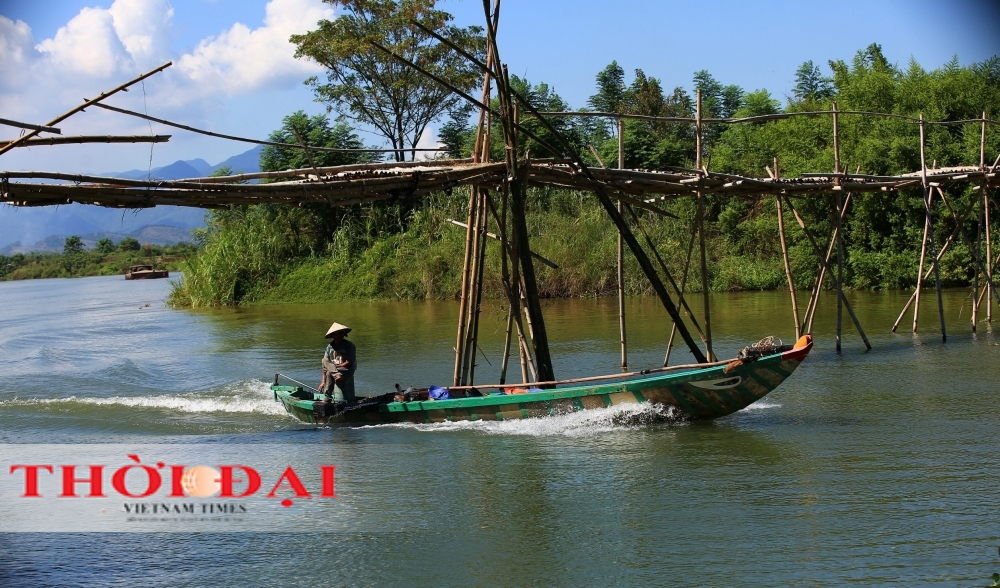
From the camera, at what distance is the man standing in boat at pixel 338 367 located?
10055 mm

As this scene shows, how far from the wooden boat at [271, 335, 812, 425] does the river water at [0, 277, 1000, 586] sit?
16 cm

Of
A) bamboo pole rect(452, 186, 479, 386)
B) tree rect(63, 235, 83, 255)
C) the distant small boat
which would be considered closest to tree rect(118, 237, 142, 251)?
tree rect(63, 235, 83, 255)

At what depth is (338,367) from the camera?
396 inches

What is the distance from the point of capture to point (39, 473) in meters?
8.20

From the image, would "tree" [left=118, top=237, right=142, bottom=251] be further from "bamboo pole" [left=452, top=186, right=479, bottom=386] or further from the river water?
"bamboo pole" [left=452, top=186, right=479, bottom=386]

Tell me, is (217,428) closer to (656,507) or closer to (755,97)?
(656,507)

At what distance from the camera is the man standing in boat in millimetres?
10055

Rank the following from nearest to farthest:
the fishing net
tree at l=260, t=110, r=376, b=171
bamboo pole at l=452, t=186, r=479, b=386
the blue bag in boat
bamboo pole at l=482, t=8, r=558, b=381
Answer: the fishing net → bamboo pole at l=482, t=8, r=558, b=381 → the blue bag in boat → bamboo pole at l=452, t=186, r=479, b=386 → tree at l=260, t=110, r=376, b=171

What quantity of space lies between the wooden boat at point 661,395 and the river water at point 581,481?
6.3 inches

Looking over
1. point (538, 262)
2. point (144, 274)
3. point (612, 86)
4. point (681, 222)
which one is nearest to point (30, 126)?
point (538, 262)

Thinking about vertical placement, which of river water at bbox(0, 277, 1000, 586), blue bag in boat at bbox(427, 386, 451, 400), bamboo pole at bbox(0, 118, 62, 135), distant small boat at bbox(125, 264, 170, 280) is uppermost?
distant small boat at bbox(125, 264, 170, 280)

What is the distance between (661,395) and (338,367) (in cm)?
353

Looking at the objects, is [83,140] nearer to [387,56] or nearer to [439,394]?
[439,394]

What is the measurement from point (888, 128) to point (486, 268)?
10102mm
